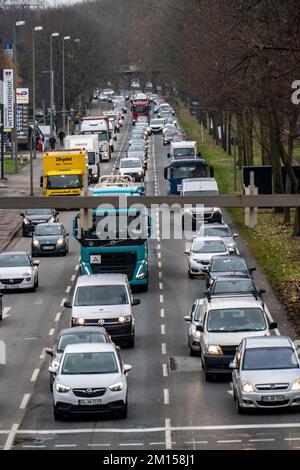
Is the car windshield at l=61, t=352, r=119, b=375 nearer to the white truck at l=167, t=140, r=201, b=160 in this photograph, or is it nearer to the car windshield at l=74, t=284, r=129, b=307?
the car windshield at l=74, t=284, r=129, b=307

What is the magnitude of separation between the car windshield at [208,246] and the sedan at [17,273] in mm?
6435

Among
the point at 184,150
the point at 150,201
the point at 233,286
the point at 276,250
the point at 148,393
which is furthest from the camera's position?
the point at 184,150

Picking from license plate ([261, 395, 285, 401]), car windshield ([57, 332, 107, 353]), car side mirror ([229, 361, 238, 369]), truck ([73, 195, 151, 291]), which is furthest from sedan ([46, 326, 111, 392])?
truck ([73, 195, 151, 291])

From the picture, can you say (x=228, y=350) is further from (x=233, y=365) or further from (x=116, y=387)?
(x=116, y=387)

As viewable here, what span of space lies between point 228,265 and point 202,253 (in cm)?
482

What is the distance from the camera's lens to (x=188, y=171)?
253 feet

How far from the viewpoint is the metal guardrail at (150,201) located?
2945 centimetres

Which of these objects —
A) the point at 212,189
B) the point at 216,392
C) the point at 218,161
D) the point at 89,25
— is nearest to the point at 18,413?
the point at 216,392

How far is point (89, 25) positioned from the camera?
6964 inches

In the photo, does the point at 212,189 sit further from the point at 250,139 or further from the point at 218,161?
the point at 218,161

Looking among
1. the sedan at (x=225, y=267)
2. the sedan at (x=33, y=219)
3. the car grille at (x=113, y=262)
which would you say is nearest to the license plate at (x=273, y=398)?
the sedan at (x=225, y=267)

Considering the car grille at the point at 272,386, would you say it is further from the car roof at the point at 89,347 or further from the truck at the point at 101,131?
the truck at the point at 101,131

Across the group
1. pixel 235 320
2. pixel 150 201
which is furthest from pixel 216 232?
pixel 150 201

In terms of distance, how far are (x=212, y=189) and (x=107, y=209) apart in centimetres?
1736
